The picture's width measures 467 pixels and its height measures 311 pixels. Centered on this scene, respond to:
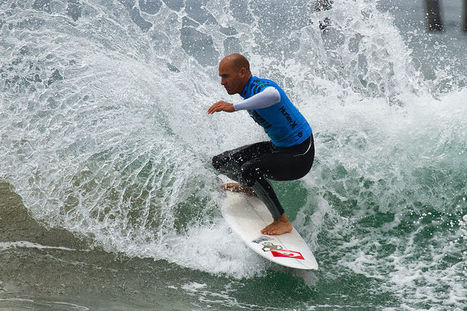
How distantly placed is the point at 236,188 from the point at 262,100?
4.73 ft

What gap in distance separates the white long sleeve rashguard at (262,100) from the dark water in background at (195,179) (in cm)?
134

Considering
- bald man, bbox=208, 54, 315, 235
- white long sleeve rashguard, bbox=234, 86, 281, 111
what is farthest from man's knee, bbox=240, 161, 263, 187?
white long sleeve rashguard, bbox=234, 86, 281, 111

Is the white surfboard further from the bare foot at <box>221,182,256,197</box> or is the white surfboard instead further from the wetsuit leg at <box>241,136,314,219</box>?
the wetsuit leg at <box>241,136,314,219</box>

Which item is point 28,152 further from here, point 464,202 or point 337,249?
point 464,202

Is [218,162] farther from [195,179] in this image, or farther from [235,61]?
[235,61]

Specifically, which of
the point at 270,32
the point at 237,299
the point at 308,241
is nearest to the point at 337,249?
the point at 308,241

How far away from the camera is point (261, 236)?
196 inches

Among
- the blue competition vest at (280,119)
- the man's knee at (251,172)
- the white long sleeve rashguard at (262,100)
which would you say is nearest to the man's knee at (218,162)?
the man's knee at (251,172)

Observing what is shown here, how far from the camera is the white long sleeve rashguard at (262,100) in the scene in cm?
443

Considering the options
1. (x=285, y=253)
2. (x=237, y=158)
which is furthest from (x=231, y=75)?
(x=285, y=253)

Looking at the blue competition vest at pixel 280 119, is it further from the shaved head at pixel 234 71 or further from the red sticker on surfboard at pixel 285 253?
the red sticker on surfboard at pixel 285 253

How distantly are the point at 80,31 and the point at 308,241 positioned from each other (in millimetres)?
3827

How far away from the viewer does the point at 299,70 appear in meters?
7.40

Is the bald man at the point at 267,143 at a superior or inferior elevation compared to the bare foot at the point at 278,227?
superior
